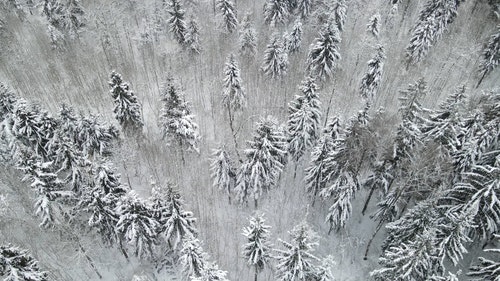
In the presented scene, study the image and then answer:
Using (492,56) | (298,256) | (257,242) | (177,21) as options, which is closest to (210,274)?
(257,242)

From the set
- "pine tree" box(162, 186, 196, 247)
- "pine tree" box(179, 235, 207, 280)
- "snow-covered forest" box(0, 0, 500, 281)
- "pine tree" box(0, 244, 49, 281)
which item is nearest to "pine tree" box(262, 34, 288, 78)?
"snow-covered forest" box(0, 0, 500, 281)

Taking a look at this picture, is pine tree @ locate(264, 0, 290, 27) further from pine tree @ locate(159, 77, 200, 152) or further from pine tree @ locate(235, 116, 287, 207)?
pine tree @ locate(235, 116, 287, 207)

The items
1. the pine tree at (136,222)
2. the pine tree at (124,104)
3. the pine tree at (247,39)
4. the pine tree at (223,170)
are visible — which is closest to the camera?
the pine tree at (136,222)

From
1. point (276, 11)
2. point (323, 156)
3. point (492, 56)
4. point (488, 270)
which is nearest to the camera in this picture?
point (488, 270)

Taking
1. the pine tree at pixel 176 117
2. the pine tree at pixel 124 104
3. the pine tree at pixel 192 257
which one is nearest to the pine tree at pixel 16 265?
the pine tree at pixel 192 257

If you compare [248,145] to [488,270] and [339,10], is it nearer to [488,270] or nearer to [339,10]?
[339,10]

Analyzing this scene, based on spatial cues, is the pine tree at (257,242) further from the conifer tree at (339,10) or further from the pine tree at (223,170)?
the conifer tree at (339,10)
